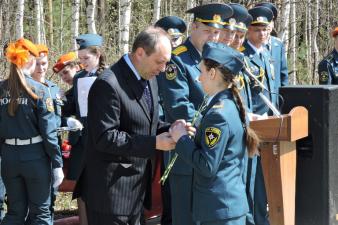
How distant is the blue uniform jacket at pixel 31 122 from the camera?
5473 mm

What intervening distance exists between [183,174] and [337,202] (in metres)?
1.70

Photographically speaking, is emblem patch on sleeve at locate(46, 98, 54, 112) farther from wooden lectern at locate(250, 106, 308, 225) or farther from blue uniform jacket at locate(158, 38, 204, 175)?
wooden lectern at locate(250, 106, 308, 225)

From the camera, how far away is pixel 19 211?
5656mm

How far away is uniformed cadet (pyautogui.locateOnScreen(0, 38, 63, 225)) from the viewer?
5.47 meters

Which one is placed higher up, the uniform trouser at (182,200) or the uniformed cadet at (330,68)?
the uniformed cadet at (330,68)

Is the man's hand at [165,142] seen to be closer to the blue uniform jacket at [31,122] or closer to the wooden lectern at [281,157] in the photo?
the wooden lectern at [281,157]

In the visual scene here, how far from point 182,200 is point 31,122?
5.28 ft

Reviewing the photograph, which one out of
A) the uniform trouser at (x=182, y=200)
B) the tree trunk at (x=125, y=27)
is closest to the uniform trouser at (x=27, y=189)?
the uniform trouser at (x=182, y=200)

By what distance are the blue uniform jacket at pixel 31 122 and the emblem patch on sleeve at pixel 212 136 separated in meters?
2.13

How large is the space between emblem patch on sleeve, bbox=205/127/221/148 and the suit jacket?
1.01 ft

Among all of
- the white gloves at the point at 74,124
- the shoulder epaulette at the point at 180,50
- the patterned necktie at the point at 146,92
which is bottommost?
the white gloves at the point at 74,124


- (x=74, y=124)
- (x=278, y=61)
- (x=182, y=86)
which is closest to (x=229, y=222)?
(x=182, y=86)

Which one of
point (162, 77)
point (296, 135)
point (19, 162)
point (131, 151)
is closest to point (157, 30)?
point (131, 151)

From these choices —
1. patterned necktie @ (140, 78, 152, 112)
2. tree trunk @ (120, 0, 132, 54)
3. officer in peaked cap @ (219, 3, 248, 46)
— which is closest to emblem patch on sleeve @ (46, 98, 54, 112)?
officer in peaked cap @ (219, 3, 248, 46)
